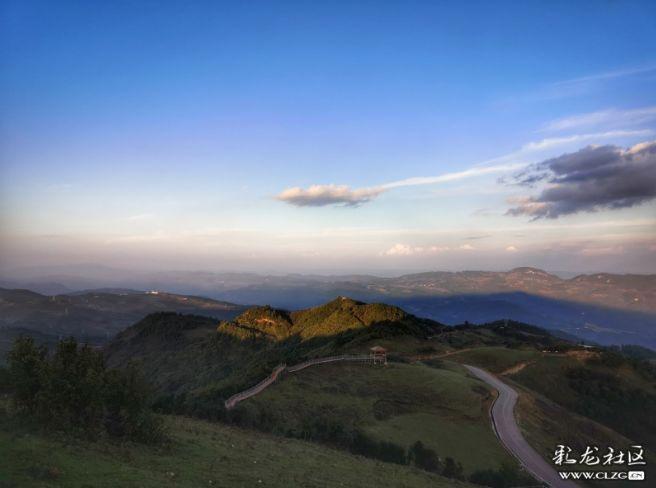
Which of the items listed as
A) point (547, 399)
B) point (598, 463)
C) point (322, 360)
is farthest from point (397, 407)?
point (547, 399)

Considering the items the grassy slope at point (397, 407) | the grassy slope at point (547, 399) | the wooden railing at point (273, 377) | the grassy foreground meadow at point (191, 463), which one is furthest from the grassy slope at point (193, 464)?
the grassy slope at point (547, 399)

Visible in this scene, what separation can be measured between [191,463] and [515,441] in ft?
137

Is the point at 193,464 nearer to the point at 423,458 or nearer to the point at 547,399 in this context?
the point at 423,458

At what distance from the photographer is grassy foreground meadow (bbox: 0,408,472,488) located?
62.0 feet

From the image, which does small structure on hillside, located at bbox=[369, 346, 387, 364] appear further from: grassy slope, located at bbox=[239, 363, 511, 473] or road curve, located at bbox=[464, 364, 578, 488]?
road curve, located at bbox=[464, 364, 578, 488]

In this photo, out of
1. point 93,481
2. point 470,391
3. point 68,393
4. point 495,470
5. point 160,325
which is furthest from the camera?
point 160,325

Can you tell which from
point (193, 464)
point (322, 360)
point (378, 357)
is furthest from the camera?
point (378, 357)

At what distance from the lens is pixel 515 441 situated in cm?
5209

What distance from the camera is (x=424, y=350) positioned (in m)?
109

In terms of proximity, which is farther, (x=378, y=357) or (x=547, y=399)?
(x=547, y=399)

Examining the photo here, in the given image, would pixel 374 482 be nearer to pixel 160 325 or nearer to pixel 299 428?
pixel 299 428

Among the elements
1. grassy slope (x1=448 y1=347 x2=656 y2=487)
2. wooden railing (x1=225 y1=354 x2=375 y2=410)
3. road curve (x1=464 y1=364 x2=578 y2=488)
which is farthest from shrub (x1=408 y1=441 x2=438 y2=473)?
wooden railing (x1=225 y1=354 x2=375 y2=410)

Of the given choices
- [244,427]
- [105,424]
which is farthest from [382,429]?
[105,424]

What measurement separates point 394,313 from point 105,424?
145 m
